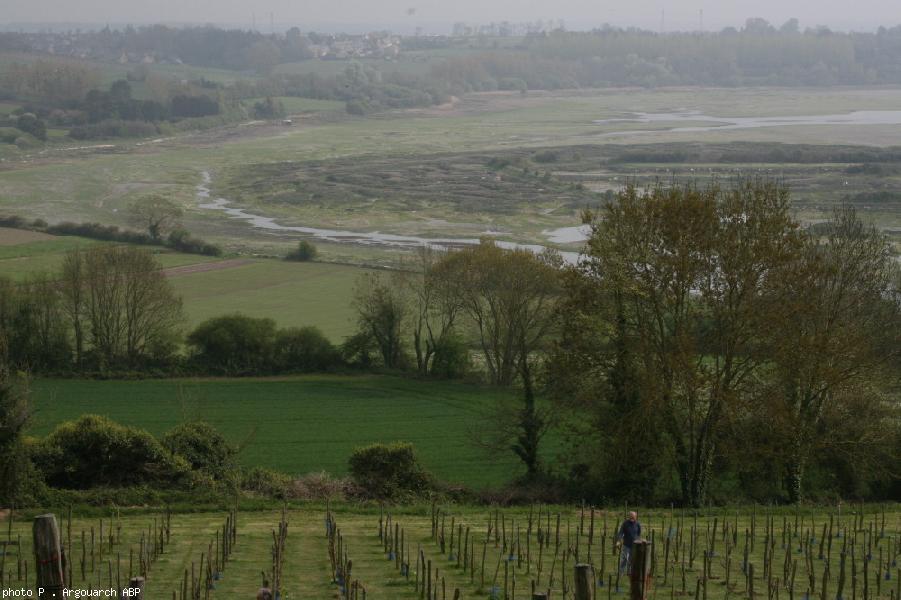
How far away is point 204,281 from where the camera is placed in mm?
45594

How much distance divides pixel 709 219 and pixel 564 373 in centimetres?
397

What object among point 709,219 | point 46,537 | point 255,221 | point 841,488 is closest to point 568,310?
point 709,219

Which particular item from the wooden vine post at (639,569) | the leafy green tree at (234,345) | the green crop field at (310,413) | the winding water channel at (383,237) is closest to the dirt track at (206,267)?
the winding water channel at (383,237)

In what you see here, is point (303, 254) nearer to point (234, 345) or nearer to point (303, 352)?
point (303, 352)

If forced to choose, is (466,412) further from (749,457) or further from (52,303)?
(52,303)

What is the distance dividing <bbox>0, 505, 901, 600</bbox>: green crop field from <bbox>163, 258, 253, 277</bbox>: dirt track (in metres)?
28.9

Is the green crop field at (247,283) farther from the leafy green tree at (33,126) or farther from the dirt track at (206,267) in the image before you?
the leafy green tree at (33,126)

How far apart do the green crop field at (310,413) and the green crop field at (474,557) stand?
21.0 feet

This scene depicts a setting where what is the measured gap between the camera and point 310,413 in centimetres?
2906

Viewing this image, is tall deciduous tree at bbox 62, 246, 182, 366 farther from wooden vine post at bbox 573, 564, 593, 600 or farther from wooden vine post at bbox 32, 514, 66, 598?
wooden vine post at bbox 573, 564, 593, 600

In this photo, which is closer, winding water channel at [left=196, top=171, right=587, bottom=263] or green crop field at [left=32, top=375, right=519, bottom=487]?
green crop field at [left=32, top=375, right=519, bottom=487]

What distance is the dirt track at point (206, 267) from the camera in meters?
46.5

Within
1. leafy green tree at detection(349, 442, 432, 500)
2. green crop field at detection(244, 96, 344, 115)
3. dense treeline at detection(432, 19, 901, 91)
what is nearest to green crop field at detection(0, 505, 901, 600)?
leafy green tree at detection(349, 442, 432, 500)

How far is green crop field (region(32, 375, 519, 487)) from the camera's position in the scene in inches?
980
